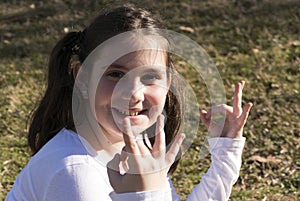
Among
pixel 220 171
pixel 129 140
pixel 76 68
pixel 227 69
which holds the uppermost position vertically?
pixel 129 140

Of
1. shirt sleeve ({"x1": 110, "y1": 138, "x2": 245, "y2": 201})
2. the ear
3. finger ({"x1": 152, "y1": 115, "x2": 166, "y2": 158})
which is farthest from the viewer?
the ear

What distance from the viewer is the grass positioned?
4.25 meters

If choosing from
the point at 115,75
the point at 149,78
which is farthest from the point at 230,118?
the point at 115,75

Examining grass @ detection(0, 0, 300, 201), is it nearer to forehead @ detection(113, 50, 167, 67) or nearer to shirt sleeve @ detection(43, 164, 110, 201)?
forehead @ detection(113, 50, 167, 67)

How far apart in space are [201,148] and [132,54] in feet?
7.24

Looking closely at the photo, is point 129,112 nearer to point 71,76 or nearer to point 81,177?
point 81,177

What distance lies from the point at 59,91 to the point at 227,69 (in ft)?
10.5

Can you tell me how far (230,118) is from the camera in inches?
92.0

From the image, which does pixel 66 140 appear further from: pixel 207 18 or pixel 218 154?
pixel 207 18

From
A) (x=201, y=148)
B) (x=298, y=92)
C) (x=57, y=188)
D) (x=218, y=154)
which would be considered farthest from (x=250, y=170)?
(x=57, y=188)

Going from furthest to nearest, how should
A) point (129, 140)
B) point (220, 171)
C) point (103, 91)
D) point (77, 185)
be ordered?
point (220, 171)
point (103, 91)
point (77, 185)
point (129, 140)

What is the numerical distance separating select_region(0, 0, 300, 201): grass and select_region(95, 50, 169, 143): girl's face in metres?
1.13

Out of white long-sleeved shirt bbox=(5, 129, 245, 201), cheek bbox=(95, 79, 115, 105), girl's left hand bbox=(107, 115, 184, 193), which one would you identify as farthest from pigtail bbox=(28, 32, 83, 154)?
girl's left hand bbox=(107, 115, 184, 193)

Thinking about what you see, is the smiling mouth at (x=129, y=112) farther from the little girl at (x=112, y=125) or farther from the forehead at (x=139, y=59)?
the forehead at (x=139, y=59)
